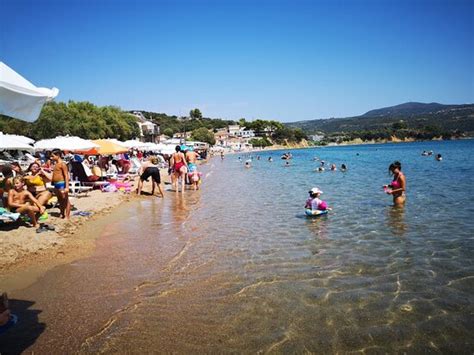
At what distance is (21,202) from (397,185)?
32.3ft

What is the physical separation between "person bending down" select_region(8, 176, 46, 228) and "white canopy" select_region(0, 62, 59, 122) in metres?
4.56

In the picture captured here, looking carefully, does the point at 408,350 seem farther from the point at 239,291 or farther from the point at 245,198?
the point at 245,198

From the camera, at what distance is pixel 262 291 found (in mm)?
4758

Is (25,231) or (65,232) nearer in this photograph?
(25,231)

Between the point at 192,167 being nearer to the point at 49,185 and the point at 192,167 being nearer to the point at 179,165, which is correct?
the point at 179,165

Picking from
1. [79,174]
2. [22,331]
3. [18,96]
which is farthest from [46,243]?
[79,174]

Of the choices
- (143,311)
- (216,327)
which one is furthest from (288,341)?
(143,311)

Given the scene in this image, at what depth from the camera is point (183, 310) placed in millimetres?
4227

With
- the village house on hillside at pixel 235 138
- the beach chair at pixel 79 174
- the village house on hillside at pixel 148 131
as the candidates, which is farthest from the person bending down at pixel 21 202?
the village house on hillside at pixel 235 138

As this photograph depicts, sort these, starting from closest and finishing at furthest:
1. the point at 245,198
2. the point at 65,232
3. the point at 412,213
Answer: the point at 65,232
the point at 412,213
the point at 245,198

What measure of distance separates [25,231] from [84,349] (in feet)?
15.0

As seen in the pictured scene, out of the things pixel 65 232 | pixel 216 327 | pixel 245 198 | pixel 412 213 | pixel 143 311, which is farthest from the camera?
pixel 245 198

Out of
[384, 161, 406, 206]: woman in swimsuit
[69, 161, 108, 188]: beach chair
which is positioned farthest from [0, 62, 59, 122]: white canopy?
[69, 161, 108, 188]: beach chair

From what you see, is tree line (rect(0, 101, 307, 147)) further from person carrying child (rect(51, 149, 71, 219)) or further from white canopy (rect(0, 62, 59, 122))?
white canopy (rect(0, 62, 59, 122))
